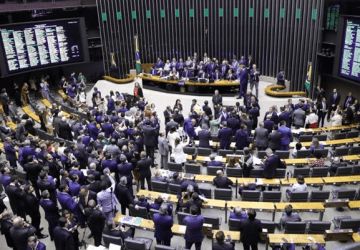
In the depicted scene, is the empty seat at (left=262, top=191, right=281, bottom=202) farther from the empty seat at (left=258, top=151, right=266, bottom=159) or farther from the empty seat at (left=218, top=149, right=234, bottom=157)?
the empty seat at (left=218, top=149, right=234, bottom=157)

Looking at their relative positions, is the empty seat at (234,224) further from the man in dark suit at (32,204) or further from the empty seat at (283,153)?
the man in dark suit at (32,204)

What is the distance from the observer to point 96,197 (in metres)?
7.34

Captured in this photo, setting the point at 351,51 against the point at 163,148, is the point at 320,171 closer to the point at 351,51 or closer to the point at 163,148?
the point at 163,148

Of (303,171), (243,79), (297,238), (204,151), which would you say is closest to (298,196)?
(303,171)

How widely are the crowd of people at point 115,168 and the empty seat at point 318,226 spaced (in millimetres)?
387

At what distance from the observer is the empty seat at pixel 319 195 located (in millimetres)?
8062

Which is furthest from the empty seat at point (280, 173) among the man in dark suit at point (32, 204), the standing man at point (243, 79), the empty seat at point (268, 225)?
the standing man at point (243, 79)

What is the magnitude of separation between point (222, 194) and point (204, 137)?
284cm

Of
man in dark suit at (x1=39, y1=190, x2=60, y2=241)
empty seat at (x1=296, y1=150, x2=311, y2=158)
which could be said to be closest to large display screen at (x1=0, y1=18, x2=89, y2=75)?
man in dark suit at (x1=39, y1=190, x2=60, y2=241)

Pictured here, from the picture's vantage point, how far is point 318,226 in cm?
692

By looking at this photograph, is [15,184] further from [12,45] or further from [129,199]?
[12,45]

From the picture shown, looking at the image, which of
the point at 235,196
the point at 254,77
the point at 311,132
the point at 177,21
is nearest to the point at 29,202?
the point at 235,196

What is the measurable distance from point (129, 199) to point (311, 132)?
716 cm

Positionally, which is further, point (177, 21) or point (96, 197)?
point (177, 21)
